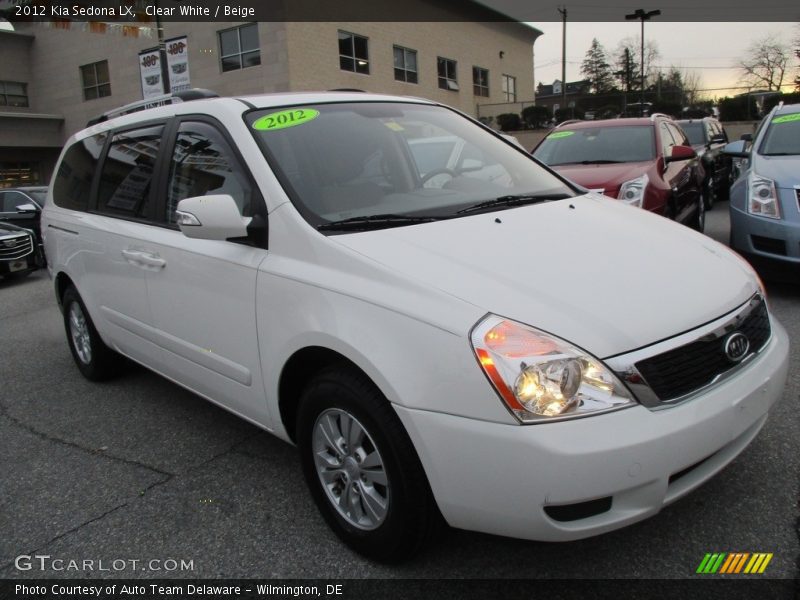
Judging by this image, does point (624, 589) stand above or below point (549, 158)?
below

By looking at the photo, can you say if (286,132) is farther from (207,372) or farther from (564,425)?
(564,425)

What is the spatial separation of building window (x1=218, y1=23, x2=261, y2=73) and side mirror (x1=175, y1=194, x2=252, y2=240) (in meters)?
22.5

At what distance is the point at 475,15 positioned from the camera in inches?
1383

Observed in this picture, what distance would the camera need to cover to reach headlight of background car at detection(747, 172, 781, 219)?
5.67 meters

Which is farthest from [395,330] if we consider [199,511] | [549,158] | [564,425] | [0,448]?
[549,158]

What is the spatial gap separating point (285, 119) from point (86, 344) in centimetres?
266

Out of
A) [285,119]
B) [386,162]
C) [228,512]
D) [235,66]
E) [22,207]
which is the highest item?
[235,66]

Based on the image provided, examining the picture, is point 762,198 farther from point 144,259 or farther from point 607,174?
point 144,259

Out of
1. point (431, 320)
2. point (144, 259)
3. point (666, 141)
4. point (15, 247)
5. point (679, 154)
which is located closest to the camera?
point (431, 320)

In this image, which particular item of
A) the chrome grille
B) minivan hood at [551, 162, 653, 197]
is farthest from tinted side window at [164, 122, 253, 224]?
minivan hood at [551, 162, 653, 197]

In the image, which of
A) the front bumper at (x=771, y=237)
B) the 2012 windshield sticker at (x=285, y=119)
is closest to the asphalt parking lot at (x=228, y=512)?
the front bumper at (x=771, y=237)

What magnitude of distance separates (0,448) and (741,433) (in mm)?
3832

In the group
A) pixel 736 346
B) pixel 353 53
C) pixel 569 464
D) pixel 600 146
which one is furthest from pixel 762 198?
pixel 353 53

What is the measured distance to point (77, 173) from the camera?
4539mm
